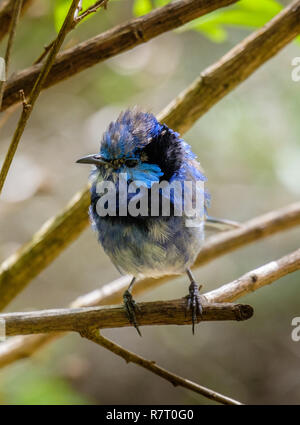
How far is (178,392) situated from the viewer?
444 cm

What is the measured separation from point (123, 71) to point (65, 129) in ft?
2.62

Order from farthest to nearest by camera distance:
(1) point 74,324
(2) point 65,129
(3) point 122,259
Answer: (2) point 65,129
(3) point 122,259
(1) point 74,324

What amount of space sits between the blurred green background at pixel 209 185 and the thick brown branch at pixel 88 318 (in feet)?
7.51

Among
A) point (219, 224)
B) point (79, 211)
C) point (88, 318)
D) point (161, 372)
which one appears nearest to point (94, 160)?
point (79, 211)

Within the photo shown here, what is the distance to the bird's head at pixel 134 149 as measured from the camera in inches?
79.4

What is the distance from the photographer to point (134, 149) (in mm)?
2043

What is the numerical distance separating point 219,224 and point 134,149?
36.4 inches

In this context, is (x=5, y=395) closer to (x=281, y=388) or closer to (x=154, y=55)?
(x=281, y=388)

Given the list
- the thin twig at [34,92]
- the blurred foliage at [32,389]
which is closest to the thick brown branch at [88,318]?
the thin twig at [34,92]

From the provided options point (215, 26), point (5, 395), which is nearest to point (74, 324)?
point (215, 26)

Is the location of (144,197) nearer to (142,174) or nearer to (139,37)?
(142,174)

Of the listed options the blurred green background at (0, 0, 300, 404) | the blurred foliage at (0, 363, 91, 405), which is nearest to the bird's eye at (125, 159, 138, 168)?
the blurred foliage at (0, 363, 91, 405)

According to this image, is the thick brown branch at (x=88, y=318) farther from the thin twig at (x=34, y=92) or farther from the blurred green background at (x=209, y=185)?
the blurred green background at (x=209, y=185)

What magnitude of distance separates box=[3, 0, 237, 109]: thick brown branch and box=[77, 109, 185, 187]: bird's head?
266 mm
